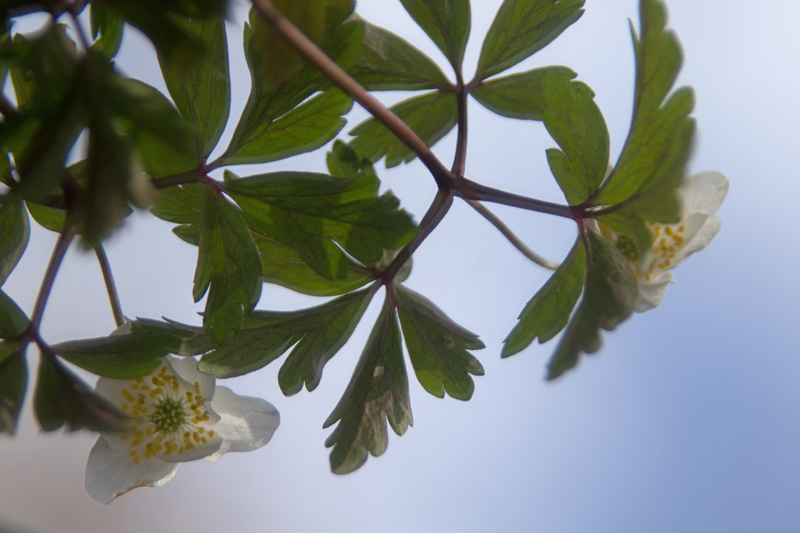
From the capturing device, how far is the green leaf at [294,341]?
625mm

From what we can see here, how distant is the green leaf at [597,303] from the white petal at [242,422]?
0.36m

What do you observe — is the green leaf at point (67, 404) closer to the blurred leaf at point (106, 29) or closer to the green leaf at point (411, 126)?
the blurred leaf at point (106, 29)

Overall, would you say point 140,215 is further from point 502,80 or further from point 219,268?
point 502,80

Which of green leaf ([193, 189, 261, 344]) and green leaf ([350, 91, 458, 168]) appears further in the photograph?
green leaf ([350, 91, 458, 168])

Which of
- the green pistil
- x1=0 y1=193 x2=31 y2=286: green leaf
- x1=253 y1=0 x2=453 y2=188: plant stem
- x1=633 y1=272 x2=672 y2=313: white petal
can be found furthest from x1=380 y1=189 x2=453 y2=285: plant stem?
x1=0 y1=193 x2=31 y2=286: green leaf

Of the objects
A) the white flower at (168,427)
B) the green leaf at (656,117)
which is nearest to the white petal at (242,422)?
the white flower at (168,427)

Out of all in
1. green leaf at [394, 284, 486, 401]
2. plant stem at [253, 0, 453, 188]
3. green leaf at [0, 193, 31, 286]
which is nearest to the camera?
plant stem at [253, 0, 453, 188]

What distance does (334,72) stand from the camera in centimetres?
38

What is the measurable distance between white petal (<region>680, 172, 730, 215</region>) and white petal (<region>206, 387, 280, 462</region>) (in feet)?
1.85

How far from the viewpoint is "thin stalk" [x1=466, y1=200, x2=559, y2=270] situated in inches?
24.1

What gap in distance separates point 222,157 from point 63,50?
0.89ft

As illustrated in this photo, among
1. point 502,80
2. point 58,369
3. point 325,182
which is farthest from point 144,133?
point 502,80

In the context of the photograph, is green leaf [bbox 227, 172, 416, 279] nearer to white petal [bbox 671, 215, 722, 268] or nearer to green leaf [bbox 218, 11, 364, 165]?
green leaf [bbox 218, 11, 364, 165]

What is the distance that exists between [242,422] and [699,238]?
0.59 m
